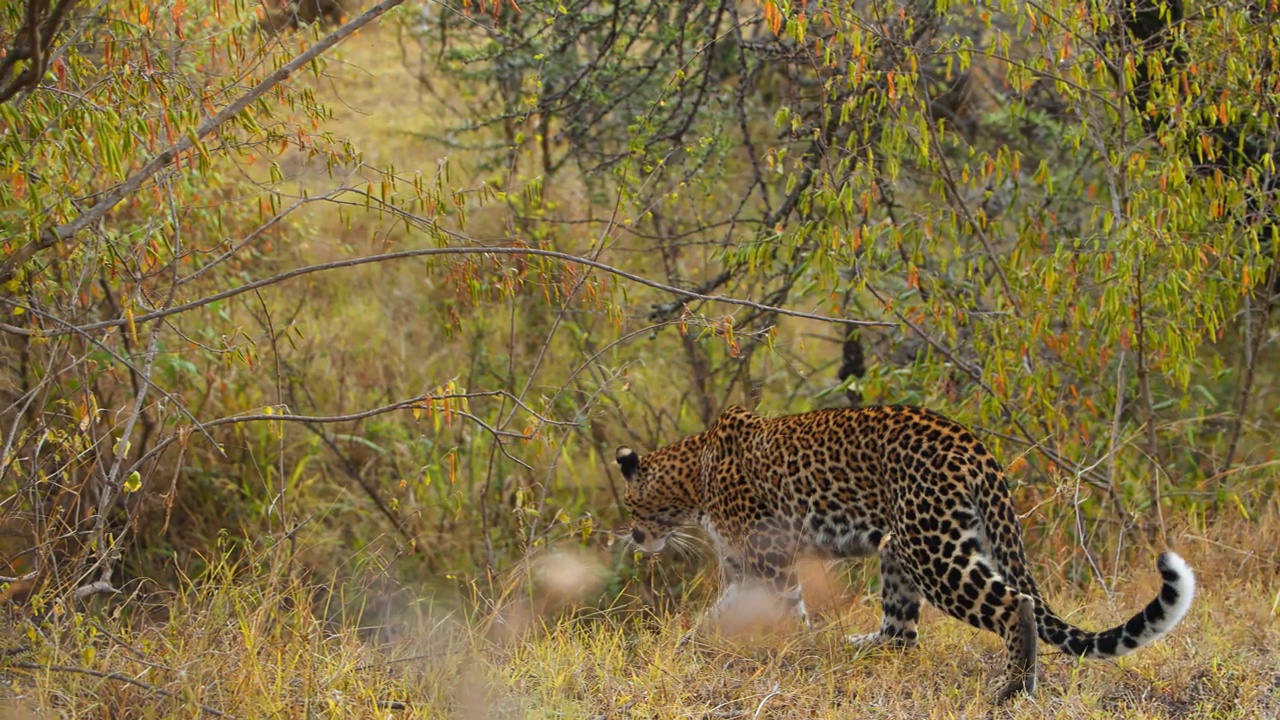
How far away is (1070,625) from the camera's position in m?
4.79

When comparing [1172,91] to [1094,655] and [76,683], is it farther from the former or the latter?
[76,683]

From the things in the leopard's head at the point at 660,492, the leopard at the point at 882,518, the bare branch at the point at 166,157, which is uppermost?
the bare branch at the point at 166,157

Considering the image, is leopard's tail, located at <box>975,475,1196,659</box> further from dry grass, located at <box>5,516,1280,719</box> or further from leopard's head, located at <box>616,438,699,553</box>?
leopard's head, located at <box>616,438,699,553</box>

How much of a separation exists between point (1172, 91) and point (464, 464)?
5.28 m

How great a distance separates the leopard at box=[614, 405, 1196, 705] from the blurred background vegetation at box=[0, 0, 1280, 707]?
54 cm

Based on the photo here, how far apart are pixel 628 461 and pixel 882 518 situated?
1.78m

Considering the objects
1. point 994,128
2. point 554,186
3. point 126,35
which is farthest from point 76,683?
point 994,128

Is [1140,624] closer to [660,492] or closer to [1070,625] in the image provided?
[1070,625]

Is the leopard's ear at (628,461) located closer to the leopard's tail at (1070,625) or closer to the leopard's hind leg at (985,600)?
the leopard's hind leg at (985,600)

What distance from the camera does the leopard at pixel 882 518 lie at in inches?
182

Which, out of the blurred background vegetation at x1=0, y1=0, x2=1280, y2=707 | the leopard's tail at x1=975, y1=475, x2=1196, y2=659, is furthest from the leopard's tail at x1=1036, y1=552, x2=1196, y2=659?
the blurred background vegetation at x1=0, y1=0, x2=1280, y2=707

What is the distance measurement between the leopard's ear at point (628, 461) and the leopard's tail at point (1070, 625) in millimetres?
2226

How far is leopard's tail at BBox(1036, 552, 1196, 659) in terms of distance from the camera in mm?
4176

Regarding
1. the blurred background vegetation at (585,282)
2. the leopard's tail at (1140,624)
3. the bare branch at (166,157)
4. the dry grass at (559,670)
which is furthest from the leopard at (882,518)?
the bare branch at (166,157)
